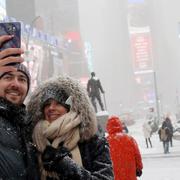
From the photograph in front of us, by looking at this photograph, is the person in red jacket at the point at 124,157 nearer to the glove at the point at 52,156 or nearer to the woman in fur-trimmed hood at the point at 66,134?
the woman in fur-trimmed hood at the point at 66,134

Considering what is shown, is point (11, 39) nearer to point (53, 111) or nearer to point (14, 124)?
point (14, 124)

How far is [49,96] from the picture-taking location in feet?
9.25

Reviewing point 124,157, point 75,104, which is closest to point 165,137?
point 124,157

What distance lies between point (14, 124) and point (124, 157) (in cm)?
386

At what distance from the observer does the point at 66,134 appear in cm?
267

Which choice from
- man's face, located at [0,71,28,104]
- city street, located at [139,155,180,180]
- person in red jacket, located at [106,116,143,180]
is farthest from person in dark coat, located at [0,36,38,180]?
city street, located at [139,155,180,180]

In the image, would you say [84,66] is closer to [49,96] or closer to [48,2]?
[48,2]

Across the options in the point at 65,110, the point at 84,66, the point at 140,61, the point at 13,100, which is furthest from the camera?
the point at 140,61

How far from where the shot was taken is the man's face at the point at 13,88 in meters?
2.57

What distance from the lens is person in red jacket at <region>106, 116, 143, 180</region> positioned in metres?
6.17

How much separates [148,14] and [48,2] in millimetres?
65221

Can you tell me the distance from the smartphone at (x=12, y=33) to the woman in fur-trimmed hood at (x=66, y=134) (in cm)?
54

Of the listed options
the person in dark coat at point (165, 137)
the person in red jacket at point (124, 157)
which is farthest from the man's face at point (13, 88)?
the person in dark coat at point (165, 137)

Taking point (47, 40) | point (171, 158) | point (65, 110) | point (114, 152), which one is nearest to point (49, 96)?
point (65, 110)
